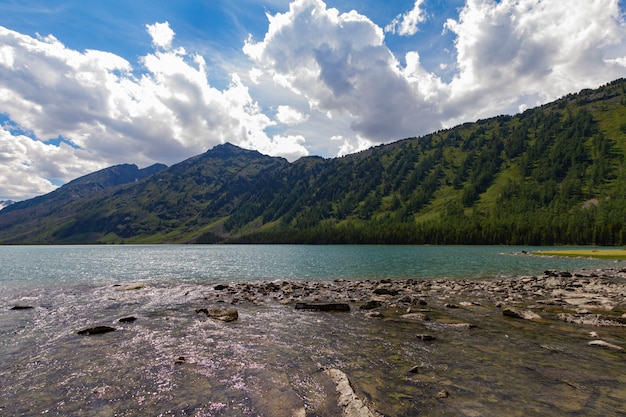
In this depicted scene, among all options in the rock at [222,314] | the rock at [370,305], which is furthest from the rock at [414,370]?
the rock at [222,314]

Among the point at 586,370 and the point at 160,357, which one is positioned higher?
the point at 586,370

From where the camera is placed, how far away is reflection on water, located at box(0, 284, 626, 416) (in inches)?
421

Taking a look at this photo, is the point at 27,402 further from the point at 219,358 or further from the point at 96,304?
the point at 96,304

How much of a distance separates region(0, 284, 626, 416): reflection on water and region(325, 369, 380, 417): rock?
1.18 feet

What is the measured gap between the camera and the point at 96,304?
2962 centimetres

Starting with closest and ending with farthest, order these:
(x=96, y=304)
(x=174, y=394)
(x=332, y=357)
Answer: (x=174, y=394) → (x=332, y=357) → (x=96, y=304)

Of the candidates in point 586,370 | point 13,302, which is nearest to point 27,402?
point 586,370

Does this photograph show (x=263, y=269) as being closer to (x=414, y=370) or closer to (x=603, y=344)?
(x=414, y=370)

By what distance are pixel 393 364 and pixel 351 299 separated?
1713 cm

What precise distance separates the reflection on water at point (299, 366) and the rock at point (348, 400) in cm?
36

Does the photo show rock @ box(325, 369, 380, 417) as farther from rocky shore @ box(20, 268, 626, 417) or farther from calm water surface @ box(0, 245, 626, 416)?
calm water surface @ box(0, 245, 626, 416)

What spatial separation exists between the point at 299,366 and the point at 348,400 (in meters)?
4.15

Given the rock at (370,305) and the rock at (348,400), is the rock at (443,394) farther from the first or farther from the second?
the rock at (370,305)

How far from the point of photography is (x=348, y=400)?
1073 centimetres
